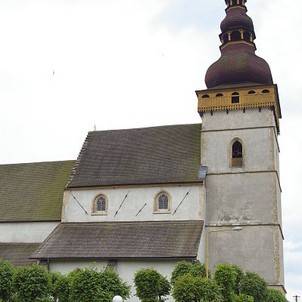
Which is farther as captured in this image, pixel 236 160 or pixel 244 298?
pixel 236 160

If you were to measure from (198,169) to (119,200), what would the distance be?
245 inches

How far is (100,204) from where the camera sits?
45375mm

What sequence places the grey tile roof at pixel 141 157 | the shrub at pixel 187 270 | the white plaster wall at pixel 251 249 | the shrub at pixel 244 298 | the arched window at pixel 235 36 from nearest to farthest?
the shrub at pixel 244 298
the shrub at pixel 187 270
the white plaster wall at pixel 251 249
the grey tile roof at pixel 141 157
the arched window at pixel 235 36

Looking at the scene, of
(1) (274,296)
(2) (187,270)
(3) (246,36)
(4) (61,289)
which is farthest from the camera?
(3) (246,36)

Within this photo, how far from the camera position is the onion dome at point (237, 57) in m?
45.6

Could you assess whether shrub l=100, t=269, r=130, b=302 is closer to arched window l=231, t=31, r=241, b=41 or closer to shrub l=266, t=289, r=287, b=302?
shrub l=266, t=289, r=287, b=302

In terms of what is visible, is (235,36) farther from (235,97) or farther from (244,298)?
(244,298)

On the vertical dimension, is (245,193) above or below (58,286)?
above

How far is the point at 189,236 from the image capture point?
1599 inches

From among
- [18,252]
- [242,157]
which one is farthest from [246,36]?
[18,252]

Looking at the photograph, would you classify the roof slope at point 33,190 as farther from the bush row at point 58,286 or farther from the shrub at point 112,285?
the shrub at point 112,285

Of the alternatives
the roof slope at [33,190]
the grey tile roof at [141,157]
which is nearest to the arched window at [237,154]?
the grey tile roof at [141,157]

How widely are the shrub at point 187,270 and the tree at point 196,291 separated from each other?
3.67 m

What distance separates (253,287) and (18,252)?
18311 millimetres
